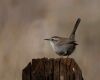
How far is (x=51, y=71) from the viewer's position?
1.73 meters

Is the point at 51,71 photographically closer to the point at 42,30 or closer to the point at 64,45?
the point at 64,45

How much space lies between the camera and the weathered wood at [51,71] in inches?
67.0

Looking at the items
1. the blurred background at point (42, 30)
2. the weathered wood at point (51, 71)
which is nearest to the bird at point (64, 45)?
the weathered wood at point (51, 71)

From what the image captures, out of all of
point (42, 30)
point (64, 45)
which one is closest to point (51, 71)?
point (64, 45)

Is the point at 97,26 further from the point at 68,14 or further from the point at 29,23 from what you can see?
the point at 29,23

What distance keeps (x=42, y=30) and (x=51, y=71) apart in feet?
6.99

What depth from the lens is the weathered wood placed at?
170cm

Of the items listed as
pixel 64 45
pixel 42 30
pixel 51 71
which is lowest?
pixel 51 71

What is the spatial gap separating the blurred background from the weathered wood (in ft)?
6.45

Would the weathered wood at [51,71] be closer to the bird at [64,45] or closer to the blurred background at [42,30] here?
the bird at [64,45]

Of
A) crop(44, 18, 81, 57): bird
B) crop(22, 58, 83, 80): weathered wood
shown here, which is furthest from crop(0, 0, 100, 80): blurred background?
crop(22, 58, 83, 80): weathered wood

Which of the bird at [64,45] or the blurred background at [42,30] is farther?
the blurred background at [42,30]

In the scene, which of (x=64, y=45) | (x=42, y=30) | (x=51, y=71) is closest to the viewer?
(x=51, y=71)

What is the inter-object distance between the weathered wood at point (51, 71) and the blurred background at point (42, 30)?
6.45ft
